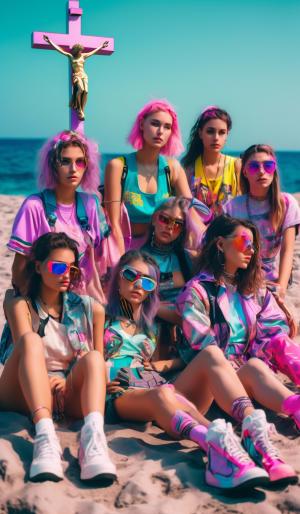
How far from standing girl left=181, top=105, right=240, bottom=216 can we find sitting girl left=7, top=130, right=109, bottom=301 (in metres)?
1.12

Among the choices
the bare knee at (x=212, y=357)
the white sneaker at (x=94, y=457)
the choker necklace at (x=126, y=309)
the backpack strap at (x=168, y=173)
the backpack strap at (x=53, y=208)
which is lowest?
the white sneaker at (x=94, y=457)

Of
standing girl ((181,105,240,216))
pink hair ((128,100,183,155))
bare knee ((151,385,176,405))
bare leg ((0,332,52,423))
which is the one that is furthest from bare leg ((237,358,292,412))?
pink hair ((128,100,183,155))

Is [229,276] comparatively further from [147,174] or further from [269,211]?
[147,174]

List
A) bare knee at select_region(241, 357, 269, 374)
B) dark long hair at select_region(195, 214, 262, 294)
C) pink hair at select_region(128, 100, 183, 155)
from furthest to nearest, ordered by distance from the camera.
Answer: pink hair at select_region(128, 100, 183, 155), dark long hair at select_region(195, 214, 262, 294), bare knee at select_region(241, 357, 269, 374)

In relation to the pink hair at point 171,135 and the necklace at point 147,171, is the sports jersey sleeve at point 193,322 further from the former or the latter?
the pink hair at point 171,135

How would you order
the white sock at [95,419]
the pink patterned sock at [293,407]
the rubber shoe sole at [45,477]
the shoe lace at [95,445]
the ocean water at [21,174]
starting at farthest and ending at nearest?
1. the ocean water at [21,174]
2. the pink patterned sock at [293,407]
3. the white sock at [95,419]
4. the shoe lace at [95,445]
5. the rubber shoe sole at [45,477]

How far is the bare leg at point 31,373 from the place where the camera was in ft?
10.1

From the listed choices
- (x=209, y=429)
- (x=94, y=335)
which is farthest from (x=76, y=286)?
(x=209, y=429)

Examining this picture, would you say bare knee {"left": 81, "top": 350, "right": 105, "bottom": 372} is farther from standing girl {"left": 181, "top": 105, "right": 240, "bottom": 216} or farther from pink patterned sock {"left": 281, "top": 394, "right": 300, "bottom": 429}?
standing girl {"left": 181, "top": 105, "right": 240, "bottom": 216}

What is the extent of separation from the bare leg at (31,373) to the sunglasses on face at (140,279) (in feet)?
2.47

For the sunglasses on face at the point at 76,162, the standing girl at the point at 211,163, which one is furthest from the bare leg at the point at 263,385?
the standing girl at the point at 211,163

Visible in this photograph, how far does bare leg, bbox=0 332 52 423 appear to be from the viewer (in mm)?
3068

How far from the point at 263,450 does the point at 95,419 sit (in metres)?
0.75

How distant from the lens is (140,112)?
4836mm
